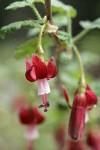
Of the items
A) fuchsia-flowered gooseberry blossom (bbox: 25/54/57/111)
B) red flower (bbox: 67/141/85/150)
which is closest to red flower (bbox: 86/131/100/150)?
red flower (bbox: 67/141/85/150)

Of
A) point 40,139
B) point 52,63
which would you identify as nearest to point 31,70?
point 52,63

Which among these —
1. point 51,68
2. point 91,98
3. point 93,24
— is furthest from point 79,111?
point 93,24

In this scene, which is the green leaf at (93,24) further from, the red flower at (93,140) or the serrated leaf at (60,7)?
the red flower at (93,140)

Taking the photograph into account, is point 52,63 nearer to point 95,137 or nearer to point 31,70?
point 31,70

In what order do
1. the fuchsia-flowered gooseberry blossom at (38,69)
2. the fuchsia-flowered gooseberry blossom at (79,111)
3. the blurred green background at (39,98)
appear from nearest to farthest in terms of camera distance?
1. the fuchsia-flowered gooseberry blossom at (38,69)
2. the fuchsia-flowered gooseberry blossom at (79,111)
3. the blurred green background at (39,98)

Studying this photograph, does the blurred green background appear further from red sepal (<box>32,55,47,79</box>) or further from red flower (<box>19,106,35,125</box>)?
red sepal (<box>32,55,47,79</box>)

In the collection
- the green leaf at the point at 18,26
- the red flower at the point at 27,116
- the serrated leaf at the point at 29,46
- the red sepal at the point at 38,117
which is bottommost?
the red flower at the point at 27,116

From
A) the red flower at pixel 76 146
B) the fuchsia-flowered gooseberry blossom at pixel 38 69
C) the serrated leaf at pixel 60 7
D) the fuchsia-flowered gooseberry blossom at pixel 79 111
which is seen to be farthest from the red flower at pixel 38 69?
the red flower at pixel 76 146
